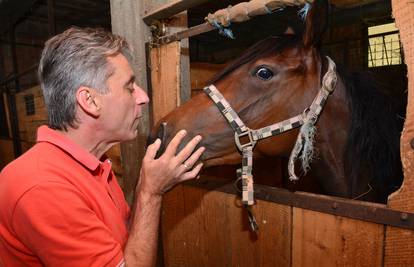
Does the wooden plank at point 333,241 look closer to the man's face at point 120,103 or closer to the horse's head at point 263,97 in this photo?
the horse's head at point 263,97

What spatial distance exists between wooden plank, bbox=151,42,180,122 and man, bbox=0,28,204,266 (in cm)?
55

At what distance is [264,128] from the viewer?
1398mm

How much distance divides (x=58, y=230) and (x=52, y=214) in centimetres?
5

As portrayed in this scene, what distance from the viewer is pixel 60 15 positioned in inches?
230

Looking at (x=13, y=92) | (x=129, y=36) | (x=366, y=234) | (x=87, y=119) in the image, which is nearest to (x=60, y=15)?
(x=13, y=92)

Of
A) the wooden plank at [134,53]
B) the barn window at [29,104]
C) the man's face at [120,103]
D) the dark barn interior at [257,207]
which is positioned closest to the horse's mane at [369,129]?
the dark barn interior at [257,207]

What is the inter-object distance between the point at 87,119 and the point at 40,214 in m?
0.38

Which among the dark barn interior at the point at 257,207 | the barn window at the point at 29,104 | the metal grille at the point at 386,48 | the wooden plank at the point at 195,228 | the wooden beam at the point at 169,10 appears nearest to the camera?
the dark barn interior at the point at 257,207

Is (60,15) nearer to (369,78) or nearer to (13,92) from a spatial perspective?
(13,92)

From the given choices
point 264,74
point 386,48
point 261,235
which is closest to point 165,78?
point 264,74

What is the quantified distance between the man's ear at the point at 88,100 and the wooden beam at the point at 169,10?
72cm

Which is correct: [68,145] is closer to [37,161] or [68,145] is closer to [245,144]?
[37,161]

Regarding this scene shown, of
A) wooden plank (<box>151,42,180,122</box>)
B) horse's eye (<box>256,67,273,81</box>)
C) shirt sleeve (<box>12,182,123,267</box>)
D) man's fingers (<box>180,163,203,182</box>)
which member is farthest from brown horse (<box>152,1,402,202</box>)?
shirt sleeve (<box>12,182,123,267</box>)

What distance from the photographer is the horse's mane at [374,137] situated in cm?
139
